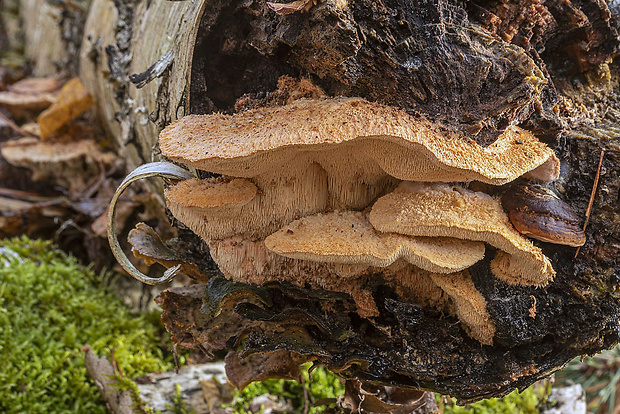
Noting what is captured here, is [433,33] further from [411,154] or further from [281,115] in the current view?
[281,115]

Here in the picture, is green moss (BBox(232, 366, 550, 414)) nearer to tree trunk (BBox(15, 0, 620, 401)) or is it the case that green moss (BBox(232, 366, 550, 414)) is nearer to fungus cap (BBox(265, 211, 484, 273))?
tree trunk (BBox(15, 0, 620, 401))

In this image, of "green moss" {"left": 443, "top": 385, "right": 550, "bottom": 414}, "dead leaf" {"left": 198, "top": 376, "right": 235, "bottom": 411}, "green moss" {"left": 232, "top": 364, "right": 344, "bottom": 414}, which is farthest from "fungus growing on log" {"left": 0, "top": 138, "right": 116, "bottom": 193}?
"green moss" {"left": 443, "top": 385, "right": 550, "bottom": 414}

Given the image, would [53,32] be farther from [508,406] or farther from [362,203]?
[508,406]

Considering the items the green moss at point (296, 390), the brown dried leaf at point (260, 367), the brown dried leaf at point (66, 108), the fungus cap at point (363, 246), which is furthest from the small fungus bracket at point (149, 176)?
the brown dried leaf at point (66, 108)

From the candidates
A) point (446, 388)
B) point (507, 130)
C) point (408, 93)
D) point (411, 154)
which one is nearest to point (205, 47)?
point (408, 93)

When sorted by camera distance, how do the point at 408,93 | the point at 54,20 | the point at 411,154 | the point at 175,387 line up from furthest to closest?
the point at 54,20 < the point at 175,387 < the point at 408,93 < the point at 411,154

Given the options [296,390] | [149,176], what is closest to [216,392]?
[296,390]
